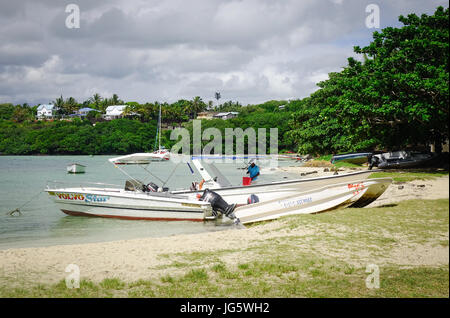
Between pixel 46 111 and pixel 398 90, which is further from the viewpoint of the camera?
pixel 46 111

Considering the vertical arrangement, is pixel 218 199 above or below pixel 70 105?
below

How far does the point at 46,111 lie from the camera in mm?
157375

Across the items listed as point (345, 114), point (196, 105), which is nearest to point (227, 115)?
point (196, 105)

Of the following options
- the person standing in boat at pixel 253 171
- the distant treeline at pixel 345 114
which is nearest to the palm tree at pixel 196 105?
the distant treeline at pixel 345 114

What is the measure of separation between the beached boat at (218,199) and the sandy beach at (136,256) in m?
2.03

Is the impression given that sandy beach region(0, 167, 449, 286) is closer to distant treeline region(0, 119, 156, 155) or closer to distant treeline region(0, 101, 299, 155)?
distant treeline region(0, 101, 299, 155)

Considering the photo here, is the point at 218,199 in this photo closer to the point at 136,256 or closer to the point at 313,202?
the point at 313,202

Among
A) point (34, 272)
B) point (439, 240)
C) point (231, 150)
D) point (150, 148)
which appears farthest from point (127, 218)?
point (150, 148)

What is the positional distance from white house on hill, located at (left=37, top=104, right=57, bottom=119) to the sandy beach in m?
160

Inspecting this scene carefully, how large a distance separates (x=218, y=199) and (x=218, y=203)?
178mm

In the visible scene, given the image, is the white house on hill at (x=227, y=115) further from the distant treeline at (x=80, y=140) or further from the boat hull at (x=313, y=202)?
the boat hull at (x=313, y=202)

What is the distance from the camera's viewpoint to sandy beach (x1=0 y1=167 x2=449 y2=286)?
21.5ft
